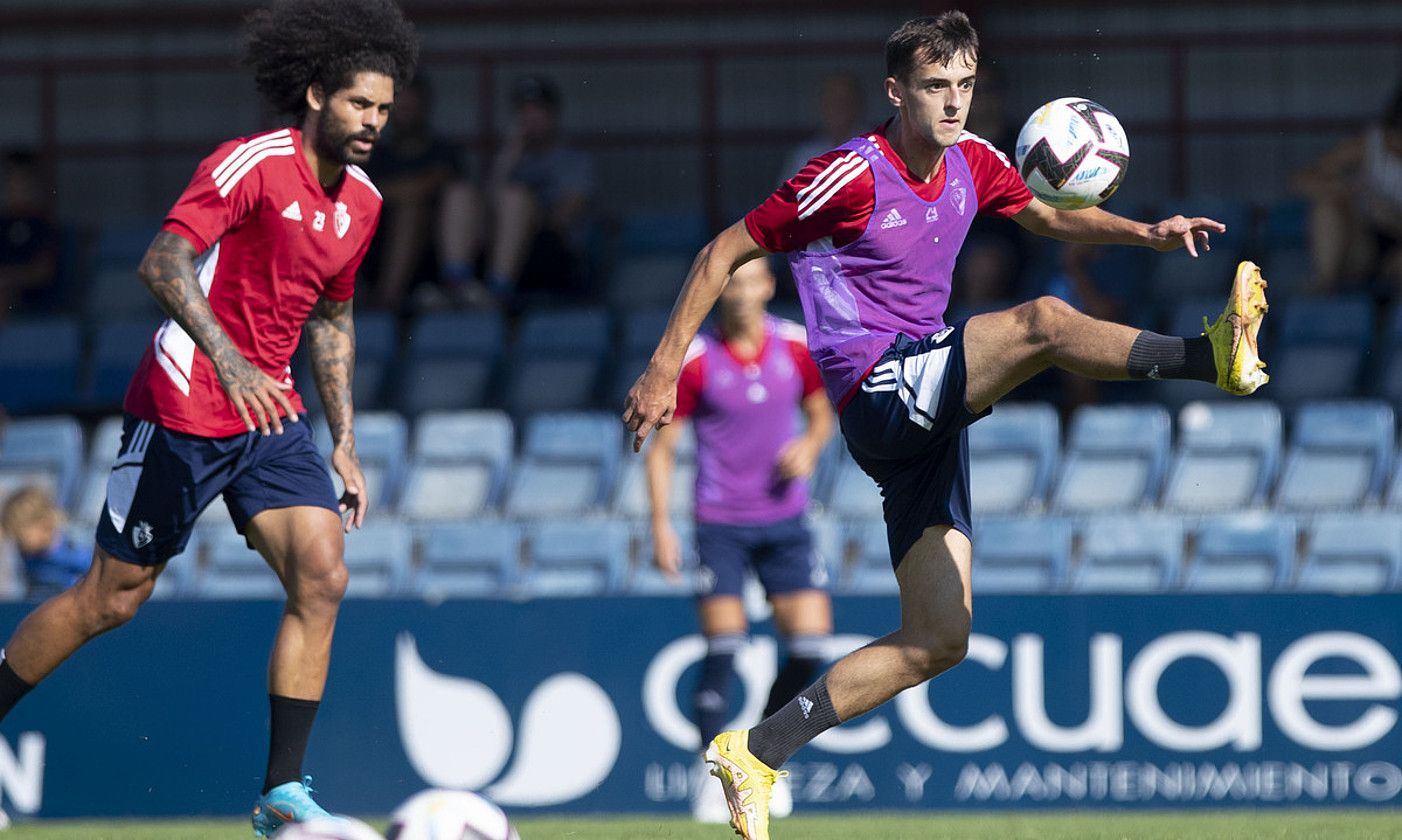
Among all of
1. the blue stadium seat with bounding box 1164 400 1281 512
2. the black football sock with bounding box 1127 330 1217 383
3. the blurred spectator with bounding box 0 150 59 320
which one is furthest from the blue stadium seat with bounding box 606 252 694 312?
the black football sock with bounding box 1127 330 1217 383

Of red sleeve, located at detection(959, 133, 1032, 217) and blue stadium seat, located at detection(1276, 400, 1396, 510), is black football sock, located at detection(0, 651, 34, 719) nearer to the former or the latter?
red sleeve, located at detection(959, 133, 1032, 217)

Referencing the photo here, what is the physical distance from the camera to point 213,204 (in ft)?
18.4

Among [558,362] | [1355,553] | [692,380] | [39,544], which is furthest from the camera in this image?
[558,362]

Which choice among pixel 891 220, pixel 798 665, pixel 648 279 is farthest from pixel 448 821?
pixel 648 279

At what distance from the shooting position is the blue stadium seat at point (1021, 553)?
9.98 metres

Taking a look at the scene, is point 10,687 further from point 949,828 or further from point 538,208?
point 538,208

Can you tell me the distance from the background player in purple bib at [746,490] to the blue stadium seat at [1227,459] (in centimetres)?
291

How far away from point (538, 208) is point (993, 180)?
722 centimetres

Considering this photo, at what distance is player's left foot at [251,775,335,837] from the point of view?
562 centimetres

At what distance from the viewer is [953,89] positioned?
18.2ft

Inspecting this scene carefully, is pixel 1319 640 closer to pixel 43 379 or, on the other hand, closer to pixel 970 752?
pixel 970 752

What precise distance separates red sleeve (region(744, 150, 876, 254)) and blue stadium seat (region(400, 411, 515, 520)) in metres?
6.00

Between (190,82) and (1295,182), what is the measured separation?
8524 mm

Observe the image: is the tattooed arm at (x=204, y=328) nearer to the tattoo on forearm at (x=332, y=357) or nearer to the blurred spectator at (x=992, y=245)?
the tattoo on forearm at (x=332, y=357)
